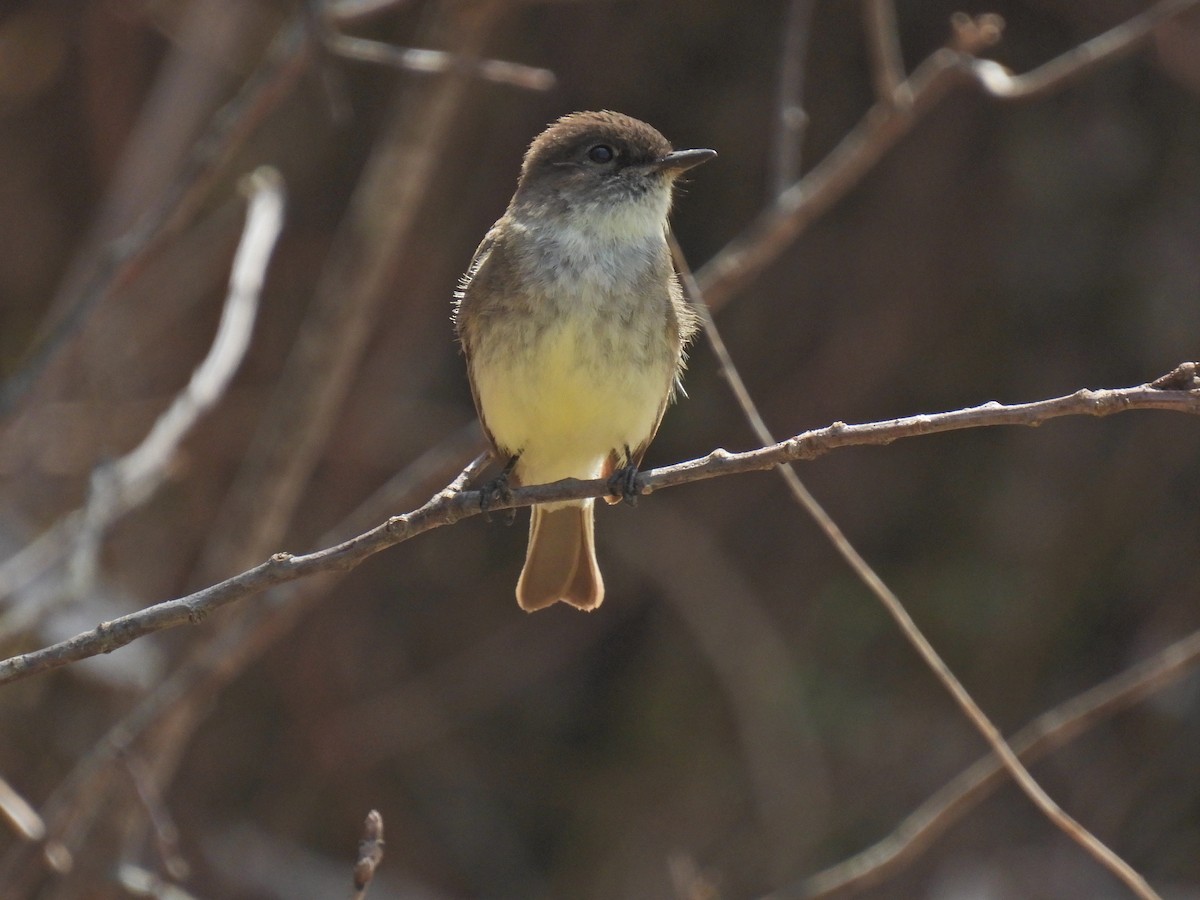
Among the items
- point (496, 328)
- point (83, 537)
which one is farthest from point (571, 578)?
point (83, 537)

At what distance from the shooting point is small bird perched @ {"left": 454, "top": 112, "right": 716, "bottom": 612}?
3160 mm

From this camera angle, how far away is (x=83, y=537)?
3203 mm

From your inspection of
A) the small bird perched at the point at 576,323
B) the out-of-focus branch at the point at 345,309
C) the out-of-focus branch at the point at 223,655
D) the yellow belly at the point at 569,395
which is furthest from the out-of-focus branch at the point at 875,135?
the out-of-focus branch at the point at 345,309

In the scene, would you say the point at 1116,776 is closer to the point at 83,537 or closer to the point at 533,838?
the point at 533,838

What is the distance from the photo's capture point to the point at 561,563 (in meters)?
3.51

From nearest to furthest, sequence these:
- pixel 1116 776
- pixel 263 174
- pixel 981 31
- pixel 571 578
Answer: pixel 981 31 → pixel 571 578 → pixel 263 174 → pixel 1116 776

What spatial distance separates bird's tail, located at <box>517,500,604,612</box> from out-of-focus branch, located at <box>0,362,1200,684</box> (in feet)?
4.48

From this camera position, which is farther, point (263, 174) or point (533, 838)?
point (533, 838)

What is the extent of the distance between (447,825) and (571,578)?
2.21 metres

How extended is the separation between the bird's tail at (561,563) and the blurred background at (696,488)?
1388 millimetres

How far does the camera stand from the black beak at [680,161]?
132 inches

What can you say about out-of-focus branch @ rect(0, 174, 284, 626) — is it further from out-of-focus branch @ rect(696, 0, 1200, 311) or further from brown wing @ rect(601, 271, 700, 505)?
out-of-focus branch @ rect(696, 0, 1200, 311)

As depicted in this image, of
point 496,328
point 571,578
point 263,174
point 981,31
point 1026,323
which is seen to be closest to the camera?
point 981,31

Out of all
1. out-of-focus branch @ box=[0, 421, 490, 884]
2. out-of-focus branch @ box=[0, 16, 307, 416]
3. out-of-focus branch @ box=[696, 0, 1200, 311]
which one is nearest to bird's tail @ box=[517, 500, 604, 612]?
out-of-focus branch @ box=[0, 421, 490, 884]
